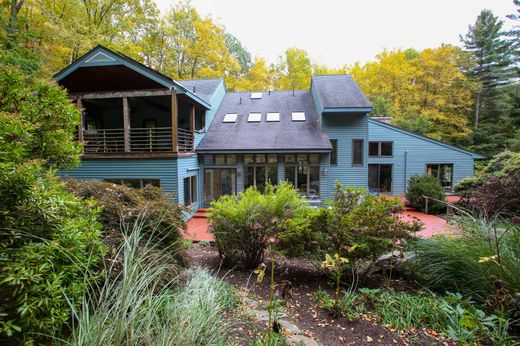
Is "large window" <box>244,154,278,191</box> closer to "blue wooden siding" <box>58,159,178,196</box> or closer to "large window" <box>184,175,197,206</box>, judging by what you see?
"large window" <box>184,175,197,206</box>

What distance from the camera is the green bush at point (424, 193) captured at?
1029 centimetres

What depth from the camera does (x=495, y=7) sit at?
20.3 m

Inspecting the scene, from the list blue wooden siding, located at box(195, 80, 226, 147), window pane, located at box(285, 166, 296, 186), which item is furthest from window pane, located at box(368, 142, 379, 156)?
blue wooden siding, located at box(195, 80, 226, 147)

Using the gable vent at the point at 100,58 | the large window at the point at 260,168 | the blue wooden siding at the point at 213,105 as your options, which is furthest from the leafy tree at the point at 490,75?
the gable vent at the point at 100,58

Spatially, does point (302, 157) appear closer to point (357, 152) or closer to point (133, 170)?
point (357, 152)

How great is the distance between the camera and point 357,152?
12.5m

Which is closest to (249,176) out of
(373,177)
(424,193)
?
(373,177)

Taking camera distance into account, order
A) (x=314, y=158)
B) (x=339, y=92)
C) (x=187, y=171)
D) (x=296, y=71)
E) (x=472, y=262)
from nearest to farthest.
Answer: (x=472, y=262) < (x=187, y=171) < (x=314, y=158) < (x=339, y=92) < (x=296, y=71)

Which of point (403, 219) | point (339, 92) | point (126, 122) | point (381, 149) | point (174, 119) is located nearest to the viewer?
point (403, 219)

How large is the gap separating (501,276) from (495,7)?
29.0 m

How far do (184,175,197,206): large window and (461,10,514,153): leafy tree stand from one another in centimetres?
2168

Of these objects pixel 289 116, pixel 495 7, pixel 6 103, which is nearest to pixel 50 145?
pixel 6 103

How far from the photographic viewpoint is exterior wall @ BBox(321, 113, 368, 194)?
485 inches

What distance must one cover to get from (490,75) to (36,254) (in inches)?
1146
